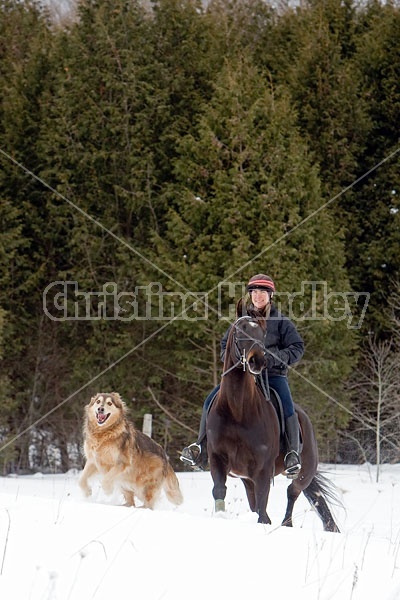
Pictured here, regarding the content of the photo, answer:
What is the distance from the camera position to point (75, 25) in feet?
81.7

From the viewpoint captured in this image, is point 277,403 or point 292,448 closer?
point 292,448

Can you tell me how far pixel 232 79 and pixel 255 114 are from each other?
4.25 ft

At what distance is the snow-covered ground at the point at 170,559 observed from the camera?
11.5 ft

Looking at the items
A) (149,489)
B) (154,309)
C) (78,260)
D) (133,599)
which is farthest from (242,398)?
(78,260)

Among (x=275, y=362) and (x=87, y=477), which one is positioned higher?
(x=275, y=362)

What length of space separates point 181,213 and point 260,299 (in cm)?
1425

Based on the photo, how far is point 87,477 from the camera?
371 inches

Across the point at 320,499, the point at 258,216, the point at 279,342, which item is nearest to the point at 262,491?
the point at 279,342

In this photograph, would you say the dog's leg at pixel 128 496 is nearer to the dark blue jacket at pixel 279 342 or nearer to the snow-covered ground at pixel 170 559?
the dark blue jacket at pixel 279 342

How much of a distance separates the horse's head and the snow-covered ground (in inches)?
79.4

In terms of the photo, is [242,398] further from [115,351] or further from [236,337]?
[115,351]

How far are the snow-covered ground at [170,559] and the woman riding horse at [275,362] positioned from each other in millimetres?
2411

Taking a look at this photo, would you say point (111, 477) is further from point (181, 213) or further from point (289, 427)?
point (181, 213)

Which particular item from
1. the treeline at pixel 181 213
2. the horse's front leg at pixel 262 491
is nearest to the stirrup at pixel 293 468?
the horse's front leg at pixel 262 491
